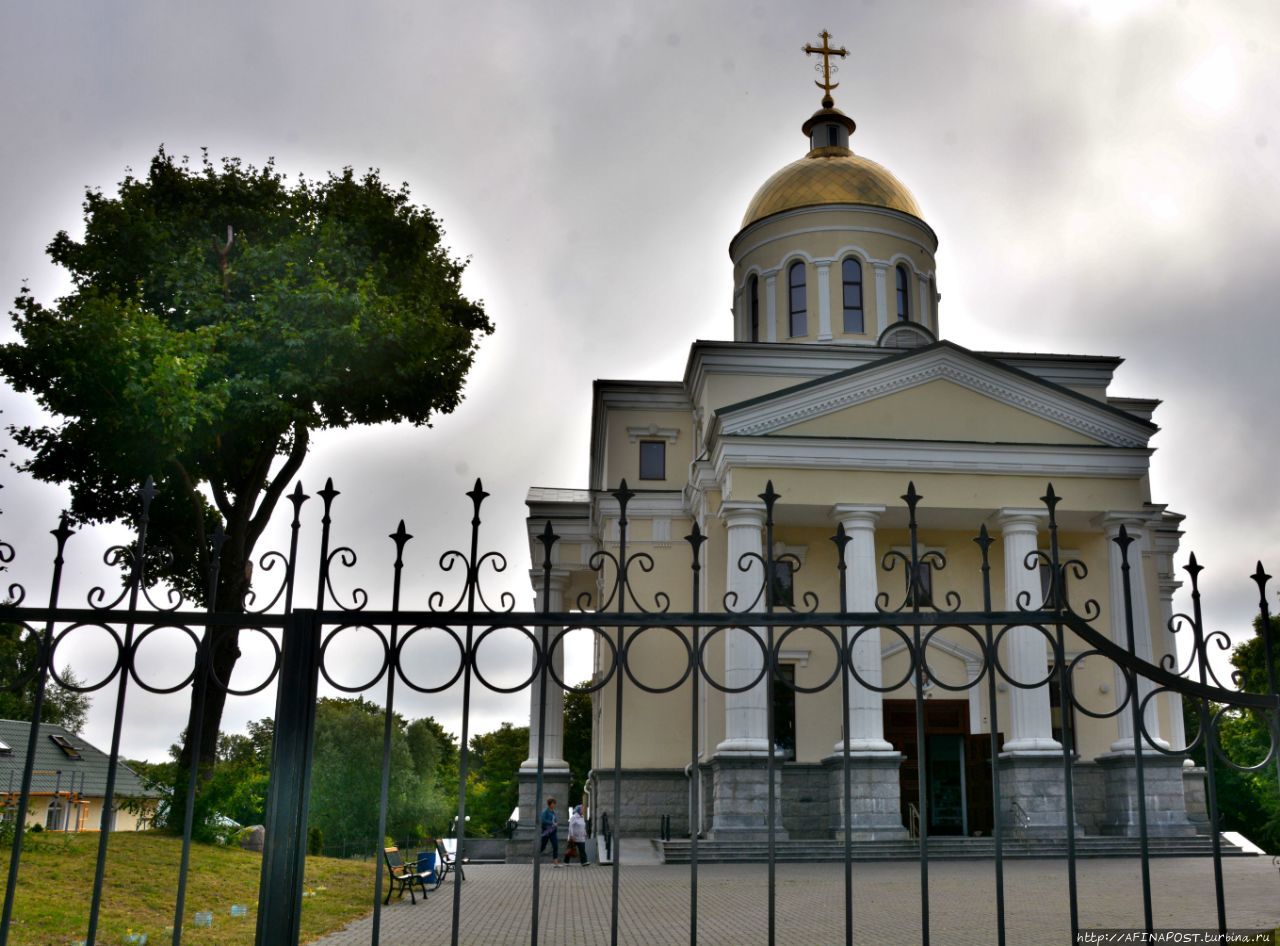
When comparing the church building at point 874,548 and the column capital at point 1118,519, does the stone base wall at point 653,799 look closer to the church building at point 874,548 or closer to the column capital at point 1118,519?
the church building at point 874,548

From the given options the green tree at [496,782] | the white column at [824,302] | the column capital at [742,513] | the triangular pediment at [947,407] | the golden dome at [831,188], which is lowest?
the green tree at [496,782]

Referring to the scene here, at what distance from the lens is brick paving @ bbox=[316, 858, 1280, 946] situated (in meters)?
10.8

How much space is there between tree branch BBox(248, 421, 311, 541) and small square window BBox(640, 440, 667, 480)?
39.9ft

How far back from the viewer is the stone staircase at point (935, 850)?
20.4 meters

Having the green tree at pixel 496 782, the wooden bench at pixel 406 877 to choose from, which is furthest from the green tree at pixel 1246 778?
the green tree at pixel 496 782

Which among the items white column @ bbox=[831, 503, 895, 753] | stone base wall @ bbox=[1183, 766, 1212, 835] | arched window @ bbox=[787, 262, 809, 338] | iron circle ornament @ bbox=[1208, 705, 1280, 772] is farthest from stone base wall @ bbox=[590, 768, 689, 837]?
iron circle ornament @ bbox=[1208, 705, 1280, 772]

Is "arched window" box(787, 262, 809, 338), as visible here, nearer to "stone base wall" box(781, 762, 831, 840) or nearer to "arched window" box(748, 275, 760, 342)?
"arched window" box(748, 275, 760, 342)

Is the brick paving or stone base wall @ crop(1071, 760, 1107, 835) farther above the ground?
stone base wall @ crop(1071, 760, 1107, 835)

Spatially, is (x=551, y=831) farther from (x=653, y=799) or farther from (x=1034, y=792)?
(x=1034, y=792)

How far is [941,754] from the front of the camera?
88.4 feet

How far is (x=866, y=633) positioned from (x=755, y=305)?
13.9 m

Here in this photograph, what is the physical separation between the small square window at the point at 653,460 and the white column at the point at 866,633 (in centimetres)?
756

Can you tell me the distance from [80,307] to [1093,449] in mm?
20614

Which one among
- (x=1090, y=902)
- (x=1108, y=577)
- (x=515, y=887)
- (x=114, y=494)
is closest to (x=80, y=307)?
(x=114, y=494)
